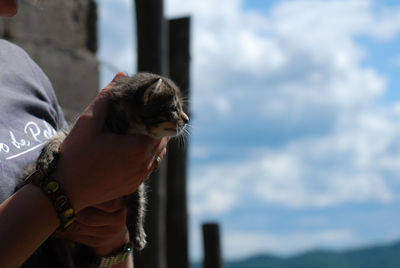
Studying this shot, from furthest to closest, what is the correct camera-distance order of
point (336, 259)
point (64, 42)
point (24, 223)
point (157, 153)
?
point (336, 259), point (64, 42), point (157, 153), point (24, 223)

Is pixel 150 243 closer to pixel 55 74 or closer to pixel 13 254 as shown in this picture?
pixel 55 74

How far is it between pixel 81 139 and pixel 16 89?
0.54 metres

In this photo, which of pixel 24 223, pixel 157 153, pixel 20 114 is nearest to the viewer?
pixel 24 223

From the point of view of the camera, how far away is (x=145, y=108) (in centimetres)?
235

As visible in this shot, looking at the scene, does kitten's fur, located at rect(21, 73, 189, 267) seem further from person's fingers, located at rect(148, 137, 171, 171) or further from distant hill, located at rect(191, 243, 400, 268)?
distant hill, located at rect(191, 243, 400, 268)

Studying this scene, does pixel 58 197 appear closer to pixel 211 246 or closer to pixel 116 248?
pixel 116 248

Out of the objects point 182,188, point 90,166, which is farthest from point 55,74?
point 90,166

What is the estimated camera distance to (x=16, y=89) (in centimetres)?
209

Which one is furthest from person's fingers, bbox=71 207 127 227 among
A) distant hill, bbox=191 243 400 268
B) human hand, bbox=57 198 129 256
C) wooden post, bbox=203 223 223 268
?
distant hill, bbox=191 243 400 268

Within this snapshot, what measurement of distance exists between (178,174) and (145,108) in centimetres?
301

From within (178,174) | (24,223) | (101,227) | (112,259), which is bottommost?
(178,174)

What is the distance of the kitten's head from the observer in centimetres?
→ 224

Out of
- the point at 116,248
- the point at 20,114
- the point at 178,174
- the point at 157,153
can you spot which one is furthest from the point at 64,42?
the point at 157,153

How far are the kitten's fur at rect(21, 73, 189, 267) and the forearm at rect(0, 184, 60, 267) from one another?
48 cm
